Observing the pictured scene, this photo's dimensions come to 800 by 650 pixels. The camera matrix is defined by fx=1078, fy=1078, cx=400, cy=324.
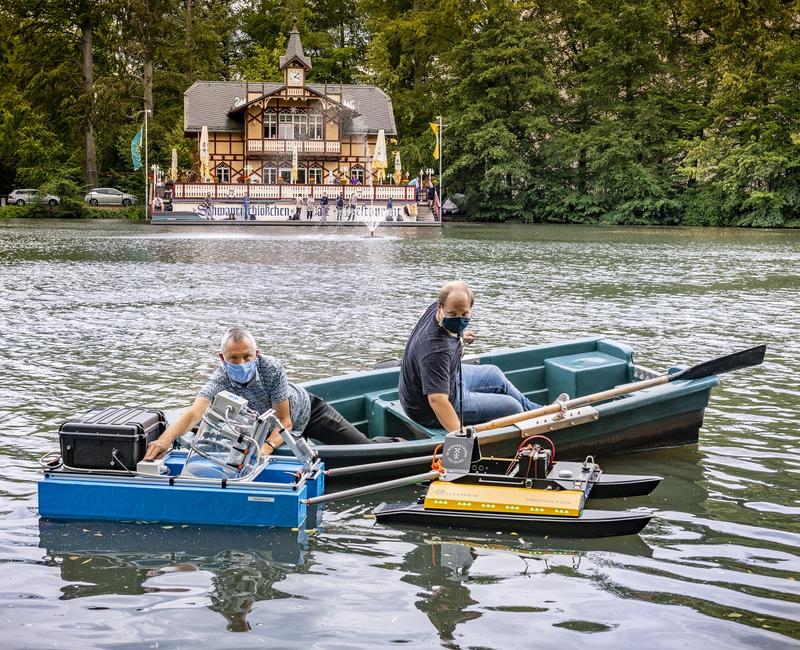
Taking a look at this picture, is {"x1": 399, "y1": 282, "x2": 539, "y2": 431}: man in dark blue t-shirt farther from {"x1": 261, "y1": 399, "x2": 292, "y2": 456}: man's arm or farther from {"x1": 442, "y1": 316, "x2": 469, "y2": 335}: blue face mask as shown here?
{"x1": 261, "y1": 399, "x2": 292, "y2": 456}: man's arm

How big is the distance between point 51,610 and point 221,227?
156ft

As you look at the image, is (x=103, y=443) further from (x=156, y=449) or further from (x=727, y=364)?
(x=727, y=364)

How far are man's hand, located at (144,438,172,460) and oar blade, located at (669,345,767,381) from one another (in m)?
4.04

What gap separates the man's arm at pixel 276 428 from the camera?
24.1 ft

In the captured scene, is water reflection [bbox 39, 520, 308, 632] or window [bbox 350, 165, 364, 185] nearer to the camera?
water reflection [bbox 39, 520, 308, 632]

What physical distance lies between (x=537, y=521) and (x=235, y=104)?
62726 mm

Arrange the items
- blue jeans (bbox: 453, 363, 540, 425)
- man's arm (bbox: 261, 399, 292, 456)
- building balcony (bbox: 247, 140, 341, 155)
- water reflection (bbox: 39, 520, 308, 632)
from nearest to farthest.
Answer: water reflection (bbox: 39, 520, 308, 632), man's arm (bbox: 261, 399, 292, 456), blue jeans (bbox: 453, 363, 540, 425), building balcony (bbox: 247, 140, 341, 155)

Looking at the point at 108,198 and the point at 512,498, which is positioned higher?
the point at 108,198

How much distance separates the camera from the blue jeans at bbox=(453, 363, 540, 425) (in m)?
8.35

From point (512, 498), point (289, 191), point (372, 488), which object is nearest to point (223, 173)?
point (289, 191)

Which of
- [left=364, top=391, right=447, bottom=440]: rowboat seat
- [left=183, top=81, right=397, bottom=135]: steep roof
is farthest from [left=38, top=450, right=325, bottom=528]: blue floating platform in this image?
[left=183, top=81, right=397, bottom=135]: steep roof

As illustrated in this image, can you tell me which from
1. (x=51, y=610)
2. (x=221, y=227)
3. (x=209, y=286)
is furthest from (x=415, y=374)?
(x=221, y=227)

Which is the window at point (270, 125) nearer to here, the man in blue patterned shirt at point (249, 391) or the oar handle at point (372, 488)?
the man in blue patterned shirt at point (249, 391)

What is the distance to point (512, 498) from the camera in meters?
6.96
